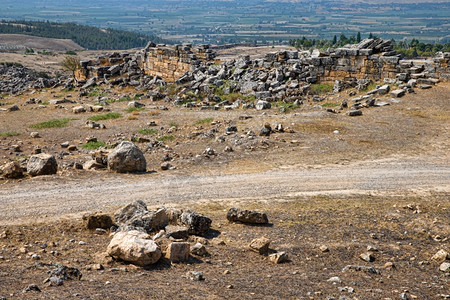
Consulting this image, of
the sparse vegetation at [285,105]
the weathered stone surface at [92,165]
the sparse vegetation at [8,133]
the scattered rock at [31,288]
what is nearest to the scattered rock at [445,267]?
the scattered rock at [31,288]

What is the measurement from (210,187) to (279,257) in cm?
538

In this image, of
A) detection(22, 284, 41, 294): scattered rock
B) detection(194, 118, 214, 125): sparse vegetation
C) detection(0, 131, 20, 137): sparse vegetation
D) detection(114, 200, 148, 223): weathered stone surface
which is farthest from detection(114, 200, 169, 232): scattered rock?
detection(0, 131, 20, 137): sparse vegetation

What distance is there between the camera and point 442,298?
9.78 metres

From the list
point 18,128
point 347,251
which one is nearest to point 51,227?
point 347,251

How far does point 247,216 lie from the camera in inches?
509

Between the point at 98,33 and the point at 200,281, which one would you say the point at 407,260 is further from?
the point at 98,33

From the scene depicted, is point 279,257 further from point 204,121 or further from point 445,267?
point 204,121

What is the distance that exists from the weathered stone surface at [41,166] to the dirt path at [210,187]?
0.63 m

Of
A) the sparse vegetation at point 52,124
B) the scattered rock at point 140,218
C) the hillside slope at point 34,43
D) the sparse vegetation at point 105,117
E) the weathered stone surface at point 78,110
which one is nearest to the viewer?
the scattered rock at point 140,218

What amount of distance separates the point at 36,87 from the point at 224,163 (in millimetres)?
32367

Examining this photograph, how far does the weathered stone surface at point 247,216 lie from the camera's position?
1292 centimetres

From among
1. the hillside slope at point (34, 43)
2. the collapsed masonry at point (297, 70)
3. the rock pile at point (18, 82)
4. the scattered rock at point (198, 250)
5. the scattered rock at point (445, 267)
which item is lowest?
the hillside slope at point (34, 43)

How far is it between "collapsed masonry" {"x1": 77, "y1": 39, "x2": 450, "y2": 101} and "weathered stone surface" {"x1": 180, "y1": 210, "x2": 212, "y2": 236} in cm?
1908

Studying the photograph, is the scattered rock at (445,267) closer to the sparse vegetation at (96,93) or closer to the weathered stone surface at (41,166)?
the weathered stone surface at (41,166)
